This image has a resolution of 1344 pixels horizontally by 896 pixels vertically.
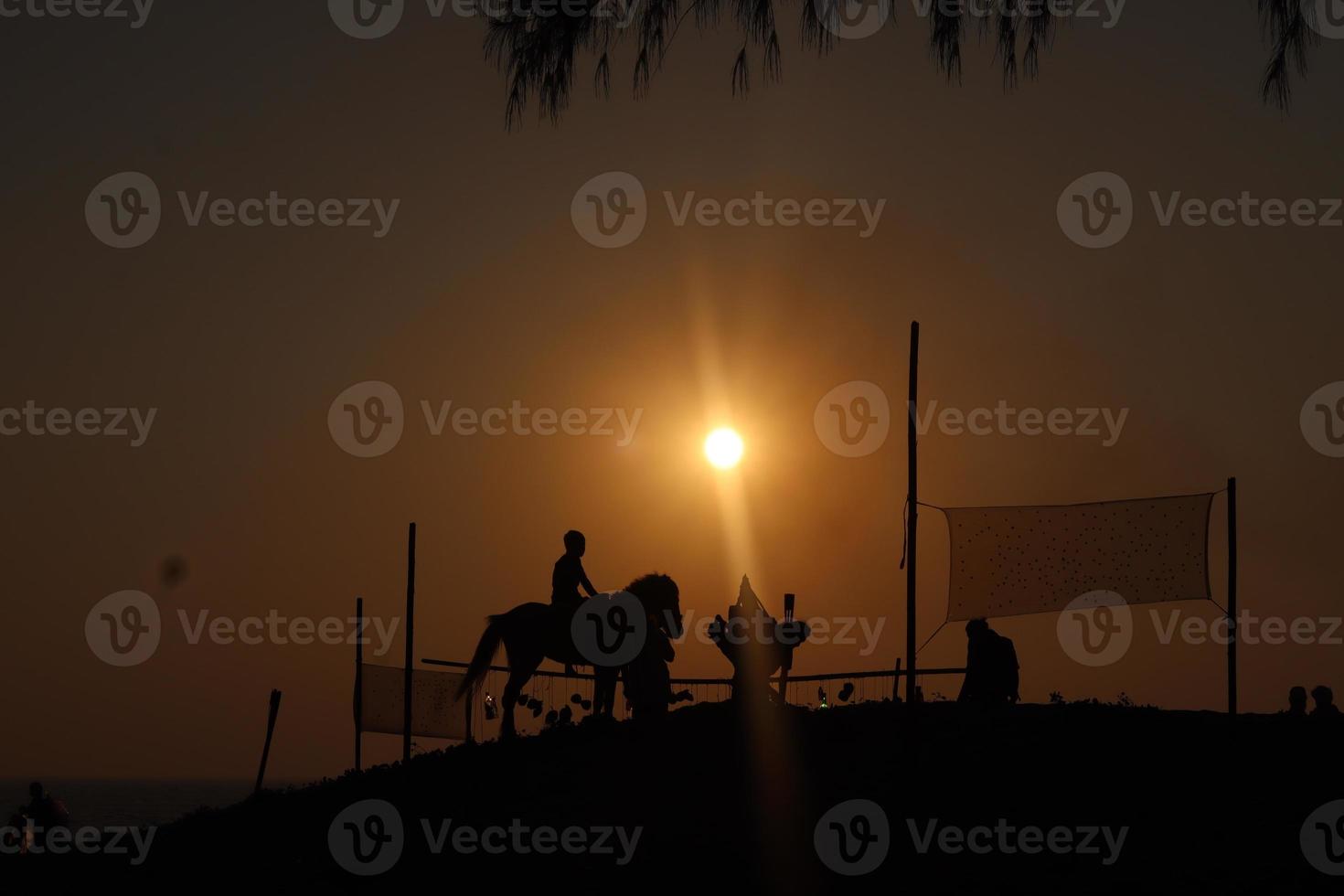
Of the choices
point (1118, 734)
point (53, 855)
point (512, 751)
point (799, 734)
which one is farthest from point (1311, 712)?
point (53, 855)

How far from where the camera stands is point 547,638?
20.0 metres

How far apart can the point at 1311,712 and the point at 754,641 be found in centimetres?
630

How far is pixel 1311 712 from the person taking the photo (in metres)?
17.9

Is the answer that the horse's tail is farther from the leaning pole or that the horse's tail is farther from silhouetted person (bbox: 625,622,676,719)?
the leaning pole

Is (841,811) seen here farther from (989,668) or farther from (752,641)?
(989,668)

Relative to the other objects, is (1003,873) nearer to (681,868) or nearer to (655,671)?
(681,868)
